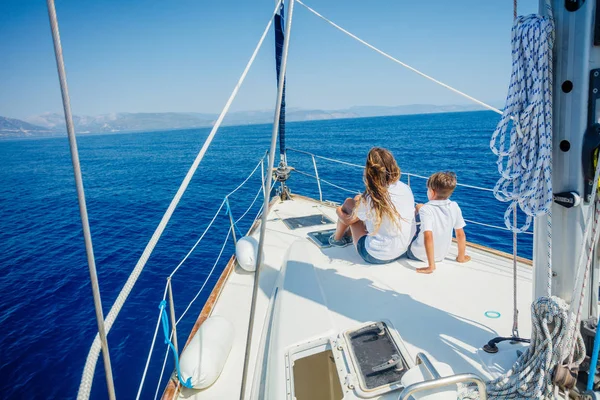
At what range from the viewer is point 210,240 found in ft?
34.3

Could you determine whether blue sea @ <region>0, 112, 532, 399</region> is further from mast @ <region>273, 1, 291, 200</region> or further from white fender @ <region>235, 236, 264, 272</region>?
mast @ <region>273, 1, 291, 200</region>

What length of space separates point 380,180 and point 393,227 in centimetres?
44

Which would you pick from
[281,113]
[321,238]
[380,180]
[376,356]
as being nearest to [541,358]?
[376,356]

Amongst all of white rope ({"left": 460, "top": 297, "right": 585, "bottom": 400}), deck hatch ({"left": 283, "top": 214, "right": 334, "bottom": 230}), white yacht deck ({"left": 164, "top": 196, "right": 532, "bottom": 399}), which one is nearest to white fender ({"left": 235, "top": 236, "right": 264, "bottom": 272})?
white yacht deck ({"left": 164, "top": 196, "right": 532, "bottom": 399})

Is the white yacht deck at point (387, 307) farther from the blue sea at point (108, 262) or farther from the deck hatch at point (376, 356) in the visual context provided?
the blue sea at point (108, 262)

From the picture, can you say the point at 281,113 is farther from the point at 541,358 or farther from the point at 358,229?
the point at 541,358

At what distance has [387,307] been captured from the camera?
227 centimetres

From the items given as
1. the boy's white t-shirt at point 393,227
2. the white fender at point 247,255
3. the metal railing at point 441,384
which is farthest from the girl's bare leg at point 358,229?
the metal railing at point 441,384

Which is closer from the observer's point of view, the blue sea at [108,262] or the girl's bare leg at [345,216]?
the girl's bare leg at [345,216]

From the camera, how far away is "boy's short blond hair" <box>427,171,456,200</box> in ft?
8.75

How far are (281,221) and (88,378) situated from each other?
442 centimetres

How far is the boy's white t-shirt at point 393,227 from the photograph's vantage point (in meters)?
2.69

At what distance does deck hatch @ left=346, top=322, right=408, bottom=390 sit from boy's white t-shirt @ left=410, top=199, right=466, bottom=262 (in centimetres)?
102

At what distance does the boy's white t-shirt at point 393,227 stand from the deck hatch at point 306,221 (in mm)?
1955
